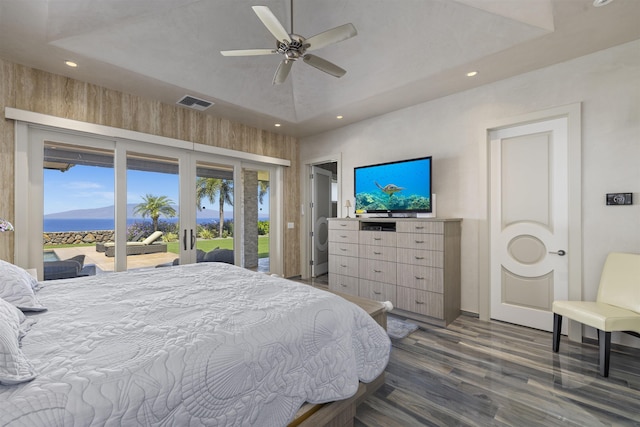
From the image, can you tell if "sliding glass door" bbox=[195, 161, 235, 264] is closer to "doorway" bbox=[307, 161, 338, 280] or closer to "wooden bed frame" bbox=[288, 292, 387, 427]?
"doorway" bbox=[307, 161, 338, 280]

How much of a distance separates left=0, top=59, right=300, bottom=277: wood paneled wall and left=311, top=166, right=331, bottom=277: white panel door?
965mm

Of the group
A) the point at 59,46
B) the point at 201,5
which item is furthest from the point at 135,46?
the point at 201,5

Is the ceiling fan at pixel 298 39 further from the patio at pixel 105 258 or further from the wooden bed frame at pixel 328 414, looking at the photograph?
the patio at pixel 105 258

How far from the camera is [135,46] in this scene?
8.87 ft

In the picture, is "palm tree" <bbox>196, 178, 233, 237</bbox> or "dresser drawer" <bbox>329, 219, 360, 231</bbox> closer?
"dresser drawer" <bbox>329, 219, 360, 231</bbox>

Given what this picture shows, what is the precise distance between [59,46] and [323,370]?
11.2 feet

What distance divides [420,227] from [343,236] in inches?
47.1

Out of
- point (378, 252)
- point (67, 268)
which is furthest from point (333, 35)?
point (67, 268)

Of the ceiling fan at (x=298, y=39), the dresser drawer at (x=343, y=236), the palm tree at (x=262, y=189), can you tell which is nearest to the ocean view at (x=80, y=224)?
the palm tree at (x=262, y=189)

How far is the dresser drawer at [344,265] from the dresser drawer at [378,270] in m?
0.12

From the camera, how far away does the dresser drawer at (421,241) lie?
9.99 feet

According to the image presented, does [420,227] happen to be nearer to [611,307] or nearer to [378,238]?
[378,238]

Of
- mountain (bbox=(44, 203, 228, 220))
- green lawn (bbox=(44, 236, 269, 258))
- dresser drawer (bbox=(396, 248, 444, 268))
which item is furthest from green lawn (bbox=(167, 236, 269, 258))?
dresser drawer (bbox=(396, 248, 444, 268))

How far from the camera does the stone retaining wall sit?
2912mm
